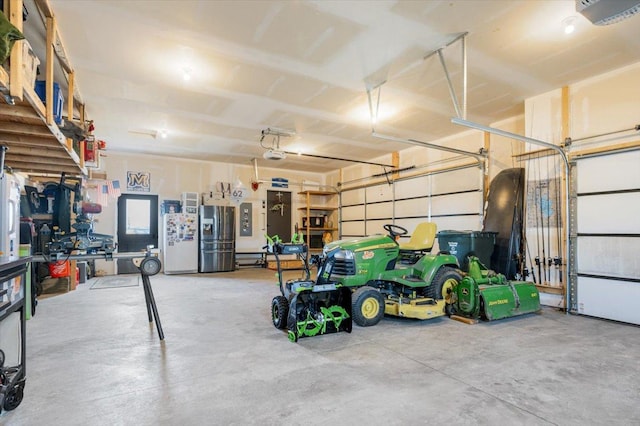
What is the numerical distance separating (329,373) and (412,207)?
5818 mm

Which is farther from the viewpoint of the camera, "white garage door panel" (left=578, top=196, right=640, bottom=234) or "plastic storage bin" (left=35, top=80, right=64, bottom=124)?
"white garage door panel" (left=578, top=196, right=640, bottom=234)

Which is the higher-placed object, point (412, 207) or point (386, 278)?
point (412, 207)

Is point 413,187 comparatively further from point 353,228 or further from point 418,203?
point 353,228

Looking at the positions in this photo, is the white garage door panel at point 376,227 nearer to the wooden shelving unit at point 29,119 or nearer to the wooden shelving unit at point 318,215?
the wooden shelving unit at point 318,215

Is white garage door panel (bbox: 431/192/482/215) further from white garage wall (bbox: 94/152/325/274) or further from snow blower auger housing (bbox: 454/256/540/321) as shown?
white garage wall (bbox: 94/152/325/274)

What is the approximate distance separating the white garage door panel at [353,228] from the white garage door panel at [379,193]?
841 millimetres

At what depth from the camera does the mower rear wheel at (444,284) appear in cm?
443

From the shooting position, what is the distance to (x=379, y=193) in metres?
8.90

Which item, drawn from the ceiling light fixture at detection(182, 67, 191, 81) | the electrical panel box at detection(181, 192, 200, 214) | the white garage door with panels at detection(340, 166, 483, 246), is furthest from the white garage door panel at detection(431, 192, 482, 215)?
the electrical panel box at detection(181, 192, 200, 214)

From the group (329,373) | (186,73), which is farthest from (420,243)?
(186,73)

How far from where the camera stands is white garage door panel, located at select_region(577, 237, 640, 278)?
4.02m

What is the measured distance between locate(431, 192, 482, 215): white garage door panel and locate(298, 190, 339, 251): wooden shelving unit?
159 inches

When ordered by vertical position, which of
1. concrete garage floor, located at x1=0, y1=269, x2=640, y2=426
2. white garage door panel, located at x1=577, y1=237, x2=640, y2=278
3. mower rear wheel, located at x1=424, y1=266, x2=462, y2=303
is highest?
white garage door panel, located at x1=577, y1=237, x2=640, y2=278

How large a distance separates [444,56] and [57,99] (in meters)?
4.02
